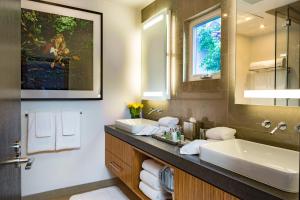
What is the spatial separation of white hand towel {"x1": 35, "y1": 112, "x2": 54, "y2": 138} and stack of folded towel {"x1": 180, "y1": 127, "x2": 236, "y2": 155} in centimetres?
165

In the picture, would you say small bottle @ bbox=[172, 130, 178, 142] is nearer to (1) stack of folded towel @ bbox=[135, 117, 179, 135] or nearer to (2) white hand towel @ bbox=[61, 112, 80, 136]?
(1) stack of folded towel @ bbox=[135, 117, 179, 135]

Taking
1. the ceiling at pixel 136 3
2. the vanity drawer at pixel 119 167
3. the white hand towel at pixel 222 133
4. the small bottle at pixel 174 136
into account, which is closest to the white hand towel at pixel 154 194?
the vanity drawer at pixel 119 167

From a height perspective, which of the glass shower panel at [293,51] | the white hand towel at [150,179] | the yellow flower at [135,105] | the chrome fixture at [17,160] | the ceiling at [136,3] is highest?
the ceiling at [136,3]

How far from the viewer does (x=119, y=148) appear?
234 cm

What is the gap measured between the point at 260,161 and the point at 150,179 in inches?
40.5

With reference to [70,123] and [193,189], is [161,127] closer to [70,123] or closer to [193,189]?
[193,189]

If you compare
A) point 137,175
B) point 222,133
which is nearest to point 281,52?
point 222,133

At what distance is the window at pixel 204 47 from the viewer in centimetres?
187

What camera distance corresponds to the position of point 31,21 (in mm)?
2271

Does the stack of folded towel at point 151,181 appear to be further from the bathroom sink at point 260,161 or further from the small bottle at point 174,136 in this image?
the bathroom sink at point 260,161

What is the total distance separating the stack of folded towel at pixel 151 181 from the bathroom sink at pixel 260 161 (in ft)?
2.13

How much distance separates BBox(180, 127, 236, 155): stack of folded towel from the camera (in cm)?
143

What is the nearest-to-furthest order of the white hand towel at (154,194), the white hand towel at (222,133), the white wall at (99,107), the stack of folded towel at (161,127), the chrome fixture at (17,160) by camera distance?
the chrome fixture at (17,160)
the white hand towel at (222,133)
the white hand towel at (154,194)
the stack of folded towel at (161,127)
the white wall at (99,107)

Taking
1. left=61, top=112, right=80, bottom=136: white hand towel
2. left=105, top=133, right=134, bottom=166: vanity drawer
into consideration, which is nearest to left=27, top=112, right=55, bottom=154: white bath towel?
left=61, top=112, right=80, bottom=136: white hand towel
